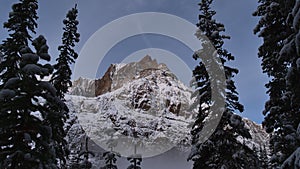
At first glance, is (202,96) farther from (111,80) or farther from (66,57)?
(111,80)

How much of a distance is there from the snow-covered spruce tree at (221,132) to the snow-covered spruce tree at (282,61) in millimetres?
1946

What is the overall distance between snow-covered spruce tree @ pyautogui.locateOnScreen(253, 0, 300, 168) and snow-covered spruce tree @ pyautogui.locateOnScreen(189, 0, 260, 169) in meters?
1.95

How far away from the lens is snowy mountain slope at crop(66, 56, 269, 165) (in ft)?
327

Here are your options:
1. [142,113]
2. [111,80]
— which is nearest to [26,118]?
[142,113]

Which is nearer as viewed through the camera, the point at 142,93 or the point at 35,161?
the point at 35,161

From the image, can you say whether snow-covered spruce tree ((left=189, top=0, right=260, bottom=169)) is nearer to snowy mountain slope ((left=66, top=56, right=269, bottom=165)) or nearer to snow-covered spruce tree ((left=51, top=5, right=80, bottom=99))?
snow-covered spruce tree ((left=51, top=5, right=80, bottom=99))

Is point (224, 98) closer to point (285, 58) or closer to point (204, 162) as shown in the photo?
point (204, 162)

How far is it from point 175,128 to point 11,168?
111426mm

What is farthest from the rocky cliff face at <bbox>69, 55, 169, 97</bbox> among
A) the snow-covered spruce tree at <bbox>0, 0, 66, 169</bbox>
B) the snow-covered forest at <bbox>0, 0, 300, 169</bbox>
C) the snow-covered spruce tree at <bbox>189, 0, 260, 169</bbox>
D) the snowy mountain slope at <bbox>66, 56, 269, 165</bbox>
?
the snow-covered spruce tree at <bbox>0, 0, 66, 169</bbox>

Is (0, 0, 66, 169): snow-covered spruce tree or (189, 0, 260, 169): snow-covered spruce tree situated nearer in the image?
(0, 0, 66, 169): snow-covered spruce tree

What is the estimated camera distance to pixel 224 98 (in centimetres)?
1564

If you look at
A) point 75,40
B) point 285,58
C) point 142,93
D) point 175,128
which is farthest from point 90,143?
point 285,58

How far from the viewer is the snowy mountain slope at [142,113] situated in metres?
99.7

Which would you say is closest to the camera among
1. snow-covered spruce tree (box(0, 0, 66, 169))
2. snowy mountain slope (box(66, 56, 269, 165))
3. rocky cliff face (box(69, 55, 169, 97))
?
snow-covered spruce tree (box(0, 0, 66, 169))
